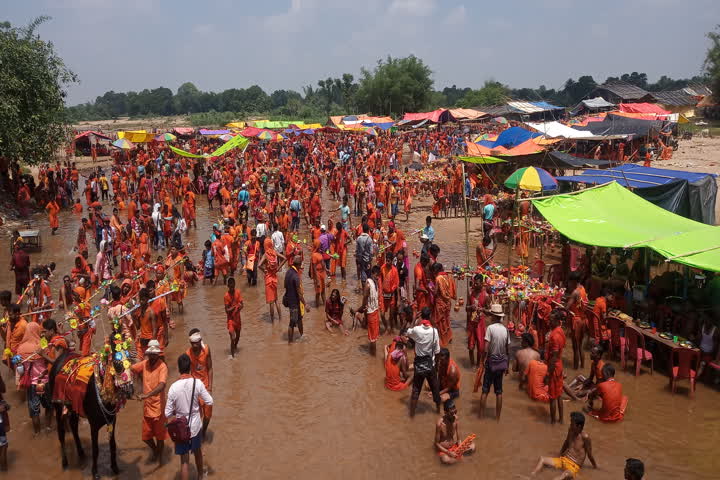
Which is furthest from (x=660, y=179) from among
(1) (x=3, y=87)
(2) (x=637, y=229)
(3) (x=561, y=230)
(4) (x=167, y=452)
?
(1) (x=3, y=87)

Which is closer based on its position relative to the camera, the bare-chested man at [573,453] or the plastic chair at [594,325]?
the bare-chested man at [573,453]

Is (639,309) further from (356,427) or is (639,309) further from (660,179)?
(660,179)

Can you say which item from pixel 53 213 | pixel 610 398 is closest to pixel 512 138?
pixel 610 398

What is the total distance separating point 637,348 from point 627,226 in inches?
101

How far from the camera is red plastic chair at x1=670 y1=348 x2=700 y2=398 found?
6996mm

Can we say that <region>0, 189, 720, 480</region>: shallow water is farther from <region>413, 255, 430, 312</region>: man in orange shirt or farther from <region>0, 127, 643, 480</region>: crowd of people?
<region>413, 255, 430, 312</region>: man in orange shirt

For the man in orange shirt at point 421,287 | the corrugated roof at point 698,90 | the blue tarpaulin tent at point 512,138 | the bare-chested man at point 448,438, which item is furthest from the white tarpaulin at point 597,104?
the bare-chested man at point 448,438

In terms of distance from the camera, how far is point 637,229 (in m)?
9.08

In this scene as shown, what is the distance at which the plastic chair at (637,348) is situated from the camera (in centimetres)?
750

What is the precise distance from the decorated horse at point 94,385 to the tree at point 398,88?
56.3m

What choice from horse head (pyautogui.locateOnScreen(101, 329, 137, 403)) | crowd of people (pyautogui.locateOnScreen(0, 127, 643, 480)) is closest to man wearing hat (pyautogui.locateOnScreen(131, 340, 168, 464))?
crowd of people (pyautogui.locateOnScreen(0, 127, 643, 480))

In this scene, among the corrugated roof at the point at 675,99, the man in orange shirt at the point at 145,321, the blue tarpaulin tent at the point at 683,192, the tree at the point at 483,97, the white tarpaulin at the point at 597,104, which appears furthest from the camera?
the tree at the point at 483,97

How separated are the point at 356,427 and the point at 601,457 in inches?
109

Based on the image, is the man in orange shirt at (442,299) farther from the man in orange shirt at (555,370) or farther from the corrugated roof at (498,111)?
the corrugated roof at (498,111)
